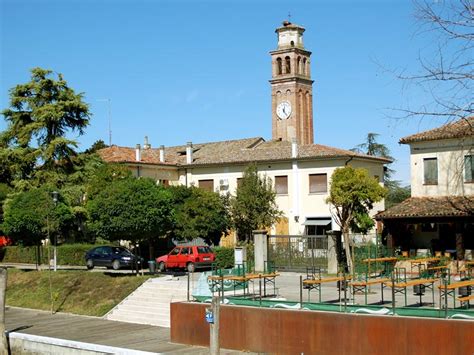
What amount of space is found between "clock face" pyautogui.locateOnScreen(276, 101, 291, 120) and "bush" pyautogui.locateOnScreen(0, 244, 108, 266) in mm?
33195

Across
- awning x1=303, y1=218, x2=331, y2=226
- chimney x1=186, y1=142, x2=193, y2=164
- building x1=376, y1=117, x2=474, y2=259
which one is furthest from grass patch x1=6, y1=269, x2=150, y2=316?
chimney x1=186, y1=142, x2=193, y2=164

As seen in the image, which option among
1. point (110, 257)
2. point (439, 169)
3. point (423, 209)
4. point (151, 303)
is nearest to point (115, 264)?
point (110, 257)

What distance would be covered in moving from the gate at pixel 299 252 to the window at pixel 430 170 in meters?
5.84

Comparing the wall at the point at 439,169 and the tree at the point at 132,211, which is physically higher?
the wall at the point at 439,169

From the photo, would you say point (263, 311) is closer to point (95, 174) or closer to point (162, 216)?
point (162, 216)

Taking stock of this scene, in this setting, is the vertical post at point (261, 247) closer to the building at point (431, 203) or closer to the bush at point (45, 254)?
the building at point (431, 203)

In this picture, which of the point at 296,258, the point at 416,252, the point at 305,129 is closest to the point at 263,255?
the point at 296,258

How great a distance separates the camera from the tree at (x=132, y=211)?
30.0m

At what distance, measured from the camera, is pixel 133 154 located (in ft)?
174

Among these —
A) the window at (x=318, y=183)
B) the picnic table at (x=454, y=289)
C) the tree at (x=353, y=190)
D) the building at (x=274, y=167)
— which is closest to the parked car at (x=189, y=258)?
the tree at (x=353, y=190)

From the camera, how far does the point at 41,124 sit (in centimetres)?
4456

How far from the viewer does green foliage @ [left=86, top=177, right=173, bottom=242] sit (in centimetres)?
2995

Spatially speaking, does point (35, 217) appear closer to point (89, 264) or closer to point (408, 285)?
point (89, 264)

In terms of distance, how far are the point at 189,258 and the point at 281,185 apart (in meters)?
14.0
